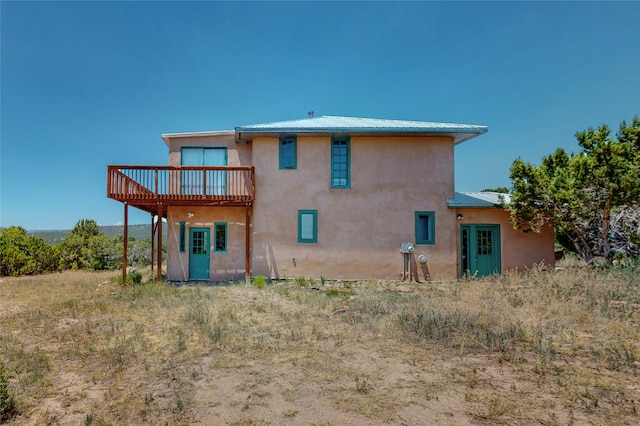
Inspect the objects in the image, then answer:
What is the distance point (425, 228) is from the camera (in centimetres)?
1259

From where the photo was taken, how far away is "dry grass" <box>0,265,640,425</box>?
337cm

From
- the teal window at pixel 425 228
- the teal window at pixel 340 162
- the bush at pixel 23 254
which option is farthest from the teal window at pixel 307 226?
the bush at pixel 23 254

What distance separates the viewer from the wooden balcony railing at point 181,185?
37.4 feet

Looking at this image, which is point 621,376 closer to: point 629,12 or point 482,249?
point 482,249

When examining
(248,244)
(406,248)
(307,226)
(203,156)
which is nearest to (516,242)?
(406,248)

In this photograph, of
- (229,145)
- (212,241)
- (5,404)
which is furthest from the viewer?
(229,145)

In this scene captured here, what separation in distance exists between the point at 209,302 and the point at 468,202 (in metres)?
10.2

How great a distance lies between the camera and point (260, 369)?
4504 mm

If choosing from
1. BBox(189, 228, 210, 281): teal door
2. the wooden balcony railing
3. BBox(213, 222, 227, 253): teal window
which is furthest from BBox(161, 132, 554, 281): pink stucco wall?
BBox(189, 228, 210, 281): teal door

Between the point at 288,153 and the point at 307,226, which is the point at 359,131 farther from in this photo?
the point at 307,226

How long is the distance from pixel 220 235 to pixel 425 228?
27.8 feet

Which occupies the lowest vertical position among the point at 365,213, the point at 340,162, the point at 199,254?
the point at 199,254

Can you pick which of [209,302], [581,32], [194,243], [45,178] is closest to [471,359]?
[209,302]

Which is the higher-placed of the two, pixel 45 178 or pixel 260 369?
pixel 45 178
